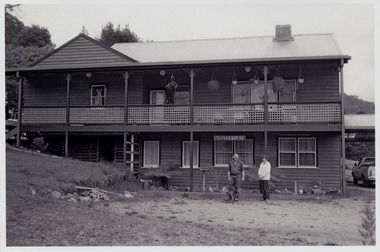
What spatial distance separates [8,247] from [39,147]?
44.3 ft

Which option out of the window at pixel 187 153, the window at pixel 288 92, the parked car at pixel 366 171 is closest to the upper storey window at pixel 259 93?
the window at pixel 288 92

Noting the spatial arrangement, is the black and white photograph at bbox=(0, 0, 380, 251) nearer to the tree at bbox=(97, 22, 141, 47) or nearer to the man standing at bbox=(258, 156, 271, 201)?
the man standing at bbox=(258, 156, 271, 201)

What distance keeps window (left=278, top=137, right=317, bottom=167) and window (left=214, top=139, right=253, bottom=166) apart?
1527mm

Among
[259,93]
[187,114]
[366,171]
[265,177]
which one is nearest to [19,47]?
[187,114]

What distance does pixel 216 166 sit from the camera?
21203 millimetres

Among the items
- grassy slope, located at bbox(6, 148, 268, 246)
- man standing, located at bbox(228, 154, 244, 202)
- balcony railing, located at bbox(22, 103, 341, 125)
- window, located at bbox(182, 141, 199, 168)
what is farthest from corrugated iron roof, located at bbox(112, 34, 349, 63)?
grassy slope, located at bbox(6, 148, 268, 246)

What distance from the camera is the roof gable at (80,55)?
22.1 m

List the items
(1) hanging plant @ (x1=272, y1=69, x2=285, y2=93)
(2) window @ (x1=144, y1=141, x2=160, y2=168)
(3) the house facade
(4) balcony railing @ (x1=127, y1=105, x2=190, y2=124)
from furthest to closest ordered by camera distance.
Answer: (2) window @ (x1=144, y1=141, x2=160, y2=168)
(4) balcony railing @ (x1=127, y1=105, x2=190, y2=124)
(1) hanging plant @ (x1=272, y1=69, x2=285, y2=93)
(3) the house facade

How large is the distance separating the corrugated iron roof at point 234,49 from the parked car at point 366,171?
6.68 metres

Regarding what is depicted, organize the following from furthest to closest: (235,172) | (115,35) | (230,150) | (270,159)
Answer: (115,35) → (230,150) → (270,159) → (235,172)

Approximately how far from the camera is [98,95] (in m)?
23.2

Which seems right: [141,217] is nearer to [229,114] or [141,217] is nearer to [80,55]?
[229,114]

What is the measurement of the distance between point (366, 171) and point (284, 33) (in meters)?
9.01

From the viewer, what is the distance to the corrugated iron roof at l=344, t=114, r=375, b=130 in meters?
20.4
